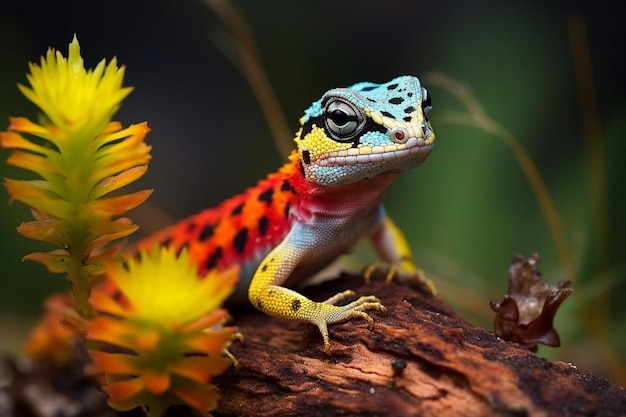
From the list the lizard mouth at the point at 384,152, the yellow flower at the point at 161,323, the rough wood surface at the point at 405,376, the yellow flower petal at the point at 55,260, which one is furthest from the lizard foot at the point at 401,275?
the yellow flower petal at the point at 55,260

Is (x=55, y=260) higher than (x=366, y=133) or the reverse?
the reverse

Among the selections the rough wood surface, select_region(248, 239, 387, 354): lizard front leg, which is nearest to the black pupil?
select_region(248, 239, 387, 354): lizard front leg

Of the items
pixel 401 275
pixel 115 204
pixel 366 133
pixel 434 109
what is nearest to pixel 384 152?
pixel 366 133

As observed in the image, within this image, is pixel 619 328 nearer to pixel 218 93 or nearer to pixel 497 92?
pixel 497 92

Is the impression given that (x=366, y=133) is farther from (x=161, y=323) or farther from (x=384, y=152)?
(x=161, y=323)

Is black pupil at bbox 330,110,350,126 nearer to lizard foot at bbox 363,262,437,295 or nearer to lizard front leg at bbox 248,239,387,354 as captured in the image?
lizard front leg at bbox 248,239,387,354

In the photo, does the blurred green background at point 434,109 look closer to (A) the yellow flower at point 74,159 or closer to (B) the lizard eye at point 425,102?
(B) the lizard eye at point 425,102

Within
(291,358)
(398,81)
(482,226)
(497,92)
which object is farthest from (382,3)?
(291,358)
